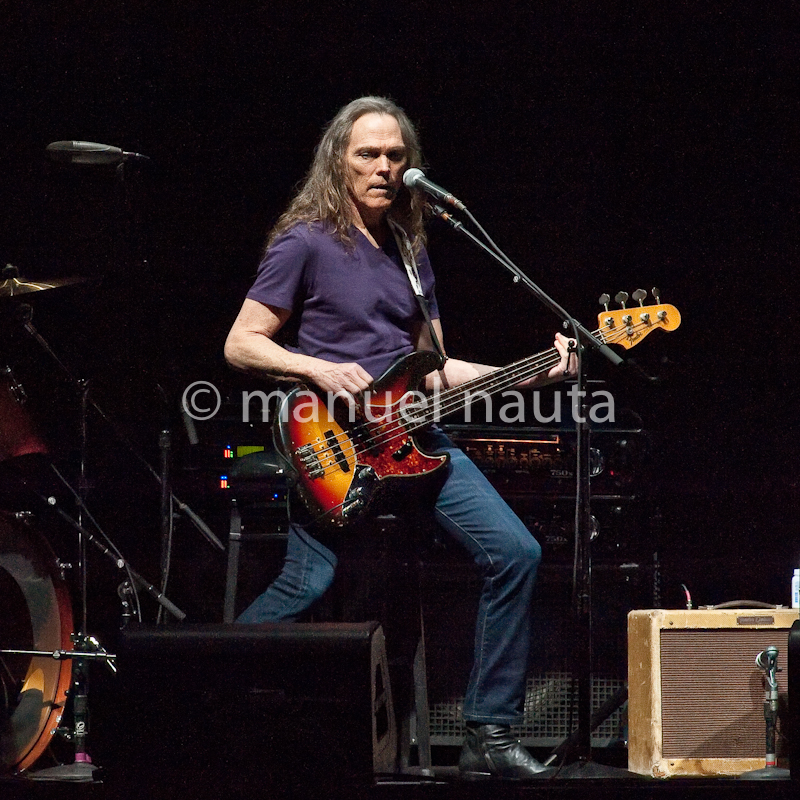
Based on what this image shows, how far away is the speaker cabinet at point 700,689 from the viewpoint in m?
3.23

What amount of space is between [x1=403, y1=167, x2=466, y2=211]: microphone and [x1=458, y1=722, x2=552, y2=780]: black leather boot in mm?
1470

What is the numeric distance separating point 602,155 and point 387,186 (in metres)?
1.84

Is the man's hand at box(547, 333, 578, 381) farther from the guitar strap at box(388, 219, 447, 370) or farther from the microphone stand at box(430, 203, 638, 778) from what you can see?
the guitar strap at box(388, 219, 447, 370)

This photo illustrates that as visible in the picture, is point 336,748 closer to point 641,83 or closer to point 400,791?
point 400,791

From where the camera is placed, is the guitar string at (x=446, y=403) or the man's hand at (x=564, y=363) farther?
the man's hand at (x=564, y=363)

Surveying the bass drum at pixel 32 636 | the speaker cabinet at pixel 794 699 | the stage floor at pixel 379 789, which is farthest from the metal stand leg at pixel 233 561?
the speaker cabinet at pixel 794 699

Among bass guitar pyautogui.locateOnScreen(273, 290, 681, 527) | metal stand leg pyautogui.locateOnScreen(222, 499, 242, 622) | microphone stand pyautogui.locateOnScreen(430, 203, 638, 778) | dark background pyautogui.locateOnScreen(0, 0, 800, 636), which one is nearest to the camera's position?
microphone stand pyautogui.locateOnScreen(430, 203, 638, 778)

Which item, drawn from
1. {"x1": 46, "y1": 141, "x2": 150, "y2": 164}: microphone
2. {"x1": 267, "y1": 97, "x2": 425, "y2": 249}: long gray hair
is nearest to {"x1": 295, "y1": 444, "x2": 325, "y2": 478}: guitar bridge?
{"x1": 267, "y1": 97, "x2": 425, "y2": 249}: long gray hair

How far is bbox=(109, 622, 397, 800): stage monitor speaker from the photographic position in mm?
2486

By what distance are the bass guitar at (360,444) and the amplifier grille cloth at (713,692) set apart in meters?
0.99

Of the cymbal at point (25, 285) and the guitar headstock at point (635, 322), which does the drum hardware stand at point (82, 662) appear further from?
the guitar headstock at point (635, 322)

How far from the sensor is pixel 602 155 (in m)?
4.82

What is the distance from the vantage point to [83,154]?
358 cm

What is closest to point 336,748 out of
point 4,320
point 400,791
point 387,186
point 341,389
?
point 400,791
